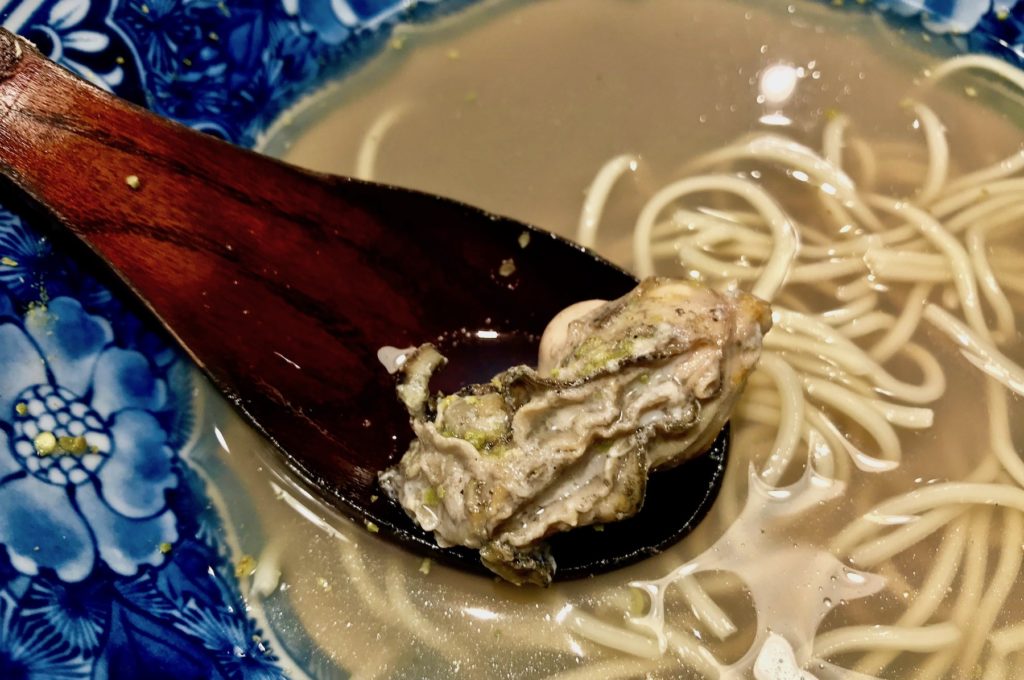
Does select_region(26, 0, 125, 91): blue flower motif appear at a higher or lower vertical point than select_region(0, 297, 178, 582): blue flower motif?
higher

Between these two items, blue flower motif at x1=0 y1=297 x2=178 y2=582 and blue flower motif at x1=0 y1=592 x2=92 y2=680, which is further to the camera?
blue flower motif at x1=0 y1=297 x2=178 y2=582


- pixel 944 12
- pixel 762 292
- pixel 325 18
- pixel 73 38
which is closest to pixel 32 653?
pixel 73 38

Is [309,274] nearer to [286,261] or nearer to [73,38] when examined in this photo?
[286,261]

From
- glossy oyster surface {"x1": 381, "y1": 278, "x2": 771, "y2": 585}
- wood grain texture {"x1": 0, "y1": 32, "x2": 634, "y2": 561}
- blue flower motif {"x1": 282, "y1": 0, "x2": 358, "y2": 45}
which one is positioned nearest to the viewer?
glossy oyster surface {"x1": 381, "y1": 278, "x2": 771, "y2": 585}

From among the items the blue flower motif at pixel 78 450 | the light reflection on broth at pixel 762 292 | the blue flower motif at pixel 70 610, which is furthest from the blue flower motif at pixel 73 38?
the blue flower motif at pixel 70 610

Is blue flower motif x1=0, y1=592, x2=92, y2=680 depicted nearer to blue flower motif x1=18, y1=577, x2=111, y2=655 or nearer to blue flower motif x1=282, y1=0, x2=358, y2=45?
blue flower motif x1=18, y1=577, x2=111, y2=655

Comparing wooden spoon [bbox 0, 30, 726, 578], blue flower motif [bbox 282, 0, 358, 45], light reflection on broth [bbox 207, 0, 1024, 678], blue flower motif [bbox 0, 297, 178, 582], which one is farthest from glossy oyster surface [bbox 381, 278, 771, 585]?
blue flower motif [bbox 282, 0, 358, 45]

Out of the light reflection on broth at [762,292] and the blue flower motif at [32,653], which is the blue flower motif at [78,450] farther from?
the light reflection on broth at [762,292]
